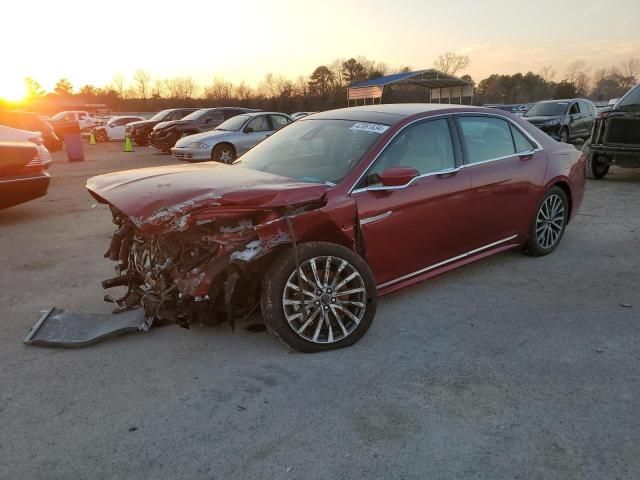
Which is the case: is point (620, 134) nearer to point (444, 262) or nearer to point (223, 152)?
point (444, 262)

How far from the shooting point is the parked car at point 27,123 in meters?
13.3

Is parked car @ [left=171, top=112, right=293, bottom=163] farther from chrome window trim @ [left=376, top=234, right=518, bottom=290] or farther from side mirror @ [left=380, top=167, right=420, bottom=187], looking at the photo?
side mirror @ [left=380, top=167, right=420, bottom=187]

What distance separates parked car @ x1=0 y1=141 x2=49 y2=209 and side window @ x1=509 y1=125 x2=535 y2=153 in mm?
6563

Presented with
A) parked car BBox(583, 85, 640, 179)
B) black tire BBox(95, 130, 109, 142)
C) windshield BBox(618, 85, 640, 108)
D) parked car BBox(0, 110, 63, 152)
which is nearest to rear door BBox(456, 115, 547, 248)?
parked car BBox(583, 85, 640, 179)

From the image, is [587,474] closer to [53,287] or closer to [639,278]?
[639,278]

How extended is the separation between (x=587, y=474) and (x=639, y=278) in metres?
3.09

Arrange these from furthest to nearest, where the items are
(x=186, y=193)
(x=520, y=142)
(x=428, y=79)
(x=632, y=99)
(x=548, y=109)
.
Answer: (x=428, y=79) < (x=548, y=109) < (x=632, y=99) < (x=520, y=142) < (x=186, y=193)

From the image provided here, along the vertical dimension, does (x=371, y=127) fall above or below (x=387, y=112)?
below

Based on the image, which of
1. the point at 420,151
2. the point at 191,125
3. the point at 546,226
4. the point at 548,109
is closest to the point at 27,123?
the point at 191,125

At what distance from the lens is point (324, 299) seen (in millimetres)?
3354

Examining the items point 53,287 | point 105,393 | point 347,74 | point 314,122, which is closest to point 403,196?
point 314,122

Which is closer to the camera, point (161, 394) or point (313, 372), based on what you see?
point (161, 394)

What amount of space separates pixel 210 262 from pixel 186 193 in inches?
18.6

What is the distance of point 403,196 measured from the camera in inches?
Result: 149
